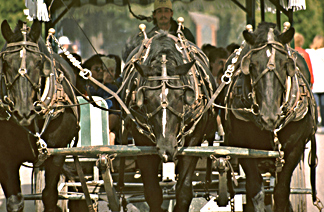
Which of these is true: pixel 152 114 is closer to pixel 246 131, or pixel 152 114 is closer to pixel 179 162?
pixel 179 162

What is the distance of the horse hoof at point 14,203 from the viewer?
19.9 feet

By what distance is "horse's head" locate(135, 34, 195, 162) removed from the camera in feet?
18.5

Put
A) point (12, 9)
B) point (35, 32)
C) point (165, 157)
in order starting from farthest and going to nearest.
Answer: point (12, 9), point (35, 32), point (165, 157)

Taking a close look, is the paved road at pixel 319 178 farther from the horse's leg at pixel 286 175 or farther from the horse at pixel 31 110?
the horse at pixel 31 110

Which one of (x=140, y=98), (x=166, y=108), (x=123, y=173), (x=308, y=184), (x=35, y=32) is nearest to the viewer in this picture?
(x=166, y=108)

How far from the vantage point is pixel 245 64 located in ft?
19.6

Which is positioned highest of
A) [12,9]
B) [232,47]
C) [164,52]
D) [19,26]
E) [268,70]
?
[12,9]

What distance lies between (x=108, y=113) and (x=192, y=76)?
2.12 meters

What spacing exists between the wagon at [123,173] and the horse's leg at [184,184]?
0.18 metres

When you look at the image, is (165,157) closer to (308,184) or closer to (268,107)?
(268,107)

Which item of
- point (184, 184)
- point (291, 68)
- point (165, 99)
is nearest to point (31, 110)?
point (165, 99)

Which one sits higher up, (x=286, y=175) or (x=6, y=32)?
(x=6, y=32)

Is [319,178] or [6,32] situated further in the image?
[319,178]

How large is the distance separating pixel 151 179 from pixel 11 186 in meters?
1.33
